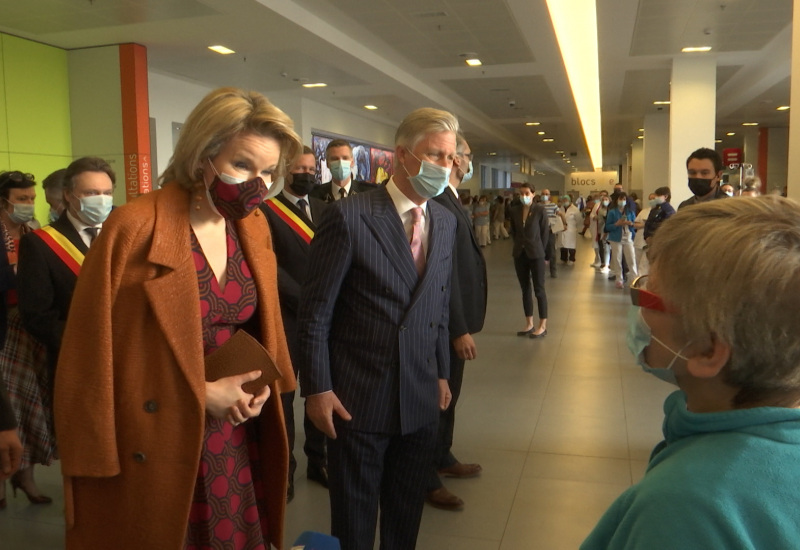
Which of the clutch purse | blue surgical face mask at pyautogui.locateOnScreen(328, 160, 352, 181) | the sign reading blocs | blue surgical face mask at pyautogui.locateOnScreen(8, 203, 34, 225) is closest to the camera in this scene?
the clutch purse

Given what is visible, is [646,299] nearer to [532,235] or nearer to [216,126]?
[216,126]

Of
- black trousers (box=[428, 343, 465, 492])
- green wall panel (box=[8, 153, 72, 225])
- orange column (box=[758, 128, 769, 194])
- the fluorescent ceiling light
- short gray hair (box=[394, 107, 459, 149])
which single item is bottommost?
black trousers (box=[428, 343, 465, 492])

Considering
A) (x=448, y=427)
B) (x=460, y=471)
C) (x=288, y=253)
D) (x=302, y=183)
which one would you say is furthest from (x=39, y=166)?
(x=460, y=471)

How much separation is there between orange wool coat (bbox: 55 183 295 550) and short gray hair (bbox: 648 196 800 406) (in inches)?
42.8

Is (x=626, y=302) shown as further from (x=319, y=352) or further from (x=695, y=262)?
(x=695, y=262)

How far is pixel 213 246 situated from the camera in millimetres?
1787

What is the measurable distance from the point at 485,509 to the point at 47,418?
7.47 ft

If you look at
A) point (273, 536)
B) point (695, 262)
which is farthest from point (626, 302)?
point (695, 262)

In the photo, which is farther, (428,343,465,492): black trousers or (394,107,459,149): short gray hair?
(428,343,465,492): black trousers

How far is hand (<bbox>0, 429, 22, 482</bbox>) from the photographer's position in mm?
1729

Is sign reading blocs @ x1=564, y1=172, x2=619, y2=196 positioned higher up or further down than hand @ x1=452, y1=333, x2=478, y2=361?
higher up

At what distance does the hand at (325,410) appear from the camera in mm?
2143

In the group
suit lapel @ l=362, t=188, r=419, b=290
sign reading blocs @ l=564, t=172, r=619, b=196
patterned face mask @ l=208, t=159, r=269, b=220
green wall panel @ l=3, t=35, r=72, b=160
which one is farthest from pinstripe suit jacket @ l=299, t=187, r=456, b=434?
sign reading blocs @ l=564, t=172, r=619, b=196

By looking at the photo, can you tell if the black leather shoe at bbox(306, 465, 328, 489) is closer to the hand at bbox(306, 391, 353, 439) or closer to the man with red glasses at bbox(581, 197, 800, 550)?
the hand at bbox(306, 391, 353, 439)
